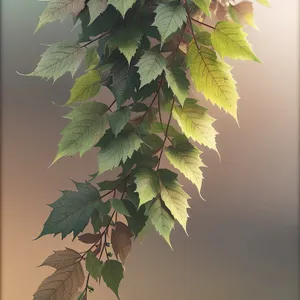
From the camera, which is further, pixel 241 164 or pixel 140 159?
pixel 241 164

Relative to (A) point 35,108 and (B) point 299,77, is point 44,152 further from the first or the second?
(B) point 299,77

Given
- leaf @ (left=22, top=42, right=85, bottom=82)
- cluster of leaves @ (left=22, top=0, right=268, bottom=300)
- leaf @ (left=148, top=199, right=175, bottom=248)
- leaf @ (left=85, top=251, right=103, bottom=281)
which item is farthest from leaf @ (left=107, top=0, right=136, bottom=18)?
leaf @ (left=85, top=251, right=103, bottom=281)

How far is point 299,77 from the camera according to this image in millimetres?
971

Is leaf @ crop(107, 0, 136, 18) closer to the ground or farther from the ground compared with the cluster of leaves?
farther from the ground

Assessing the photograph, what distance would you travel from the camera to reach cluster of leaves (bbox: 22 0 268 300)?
0.71m

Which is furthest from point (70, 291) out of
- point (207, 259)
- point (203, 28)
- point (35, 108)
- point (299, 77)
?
point (299, 77)

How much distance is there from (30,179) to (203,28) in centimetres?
54

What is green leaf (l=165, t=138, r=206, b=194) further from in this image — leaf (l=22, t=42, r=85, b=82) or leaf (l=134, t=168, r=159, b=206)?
leaf (l=22, t=42, r=85, b=82)

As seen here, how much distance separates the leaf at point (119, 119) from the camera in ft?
2.35

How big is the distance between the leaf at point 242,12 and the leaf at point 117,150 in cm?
36

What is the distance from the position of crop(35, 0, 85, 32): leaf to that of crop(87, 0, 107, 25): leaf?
3cm

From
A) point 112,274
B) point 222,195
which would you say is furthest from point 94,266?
point 222,195

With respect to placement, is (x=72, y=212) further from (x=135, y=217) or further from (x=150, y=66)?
(x=150, y=66)

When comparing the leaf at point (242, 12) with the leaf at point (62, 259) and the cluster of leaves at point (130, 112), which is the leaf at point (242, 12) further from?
the leaf at point (62, 259)
